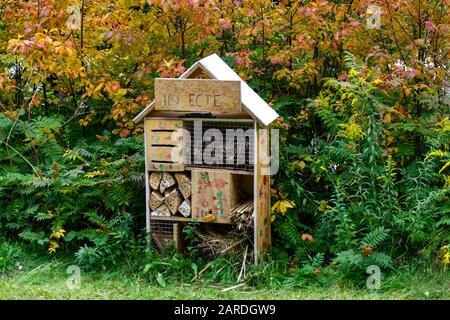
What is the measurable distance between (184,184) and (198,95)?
0.78 metres

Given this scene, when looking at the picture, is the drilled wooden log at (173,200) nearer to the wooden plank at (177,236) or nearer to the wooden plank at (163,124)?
the wooden plank at (177,236)

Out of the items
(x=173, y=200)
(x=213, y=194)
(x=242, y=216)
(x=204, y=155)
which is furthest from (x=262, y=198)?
(x=173, y=200)

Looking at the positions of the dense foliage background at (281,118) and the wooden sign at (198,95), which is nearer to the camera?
the wooden sign at (198,95)

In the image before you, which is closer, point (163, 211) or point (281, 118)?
point (163, 211)

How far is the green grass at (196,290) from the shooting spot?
18.7ft

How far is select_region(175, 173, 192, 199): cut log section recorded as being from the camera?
21.0ft

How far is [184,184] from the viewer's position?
21.0 feet

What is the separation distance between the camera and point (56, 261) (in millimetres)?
6605

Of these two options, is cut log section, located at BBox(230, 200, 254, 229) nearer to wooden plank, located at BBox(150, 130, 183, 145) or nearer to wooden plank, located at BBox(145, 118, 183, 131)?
wooden plank, located at BBox(150, 130, 183, 145)

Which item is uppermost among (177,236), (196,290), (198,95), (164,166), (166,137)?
(198,95)

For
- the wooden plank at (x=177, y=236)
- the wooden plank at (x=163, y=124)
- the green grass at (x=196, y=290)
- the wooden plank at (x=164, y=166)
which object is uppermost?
the wooden plank at (x=163, y=124)

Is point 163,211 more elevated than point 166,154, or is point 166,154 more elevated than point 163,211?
point 166,154

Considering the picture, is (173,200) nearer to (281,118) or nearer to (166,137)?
(166,137)

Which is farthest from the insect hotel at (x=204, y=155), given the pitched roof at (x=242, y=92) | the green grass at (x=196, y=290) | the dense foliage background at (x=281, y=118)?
the green grass at (x=196, y=290)
